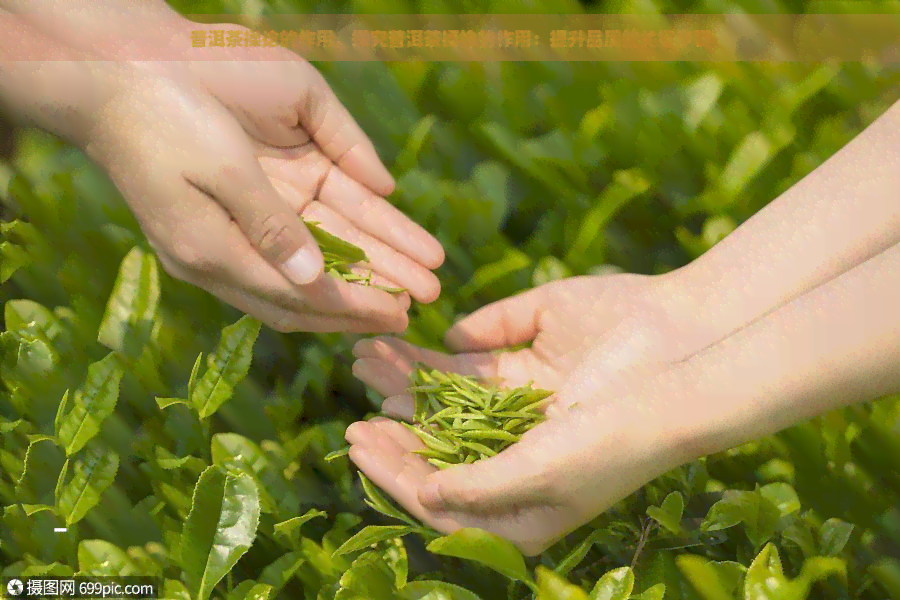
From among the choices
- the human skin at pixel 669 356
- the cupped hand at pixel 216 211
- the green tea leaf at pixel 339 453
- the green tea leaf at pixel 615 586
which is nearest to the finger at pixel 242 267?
the cupped hand at pixel 216 211

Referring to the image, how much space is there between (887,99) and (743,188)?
42cm

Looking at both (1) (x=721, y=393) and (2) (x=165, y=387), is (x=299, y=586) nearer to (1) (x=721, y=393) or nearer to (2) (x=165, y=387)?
(2) (x=165, y=387)

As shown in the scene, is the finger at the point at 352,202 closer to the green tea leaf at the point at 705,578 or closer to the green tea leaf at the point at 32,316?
the green tea leaf at the point at 32,316

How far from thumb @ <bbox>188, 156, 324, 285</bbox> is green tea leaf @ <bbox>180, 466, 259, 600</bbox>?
0.33 metres

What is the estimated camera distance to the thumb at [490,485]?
1106mm

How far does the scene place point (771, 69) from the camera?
1704mm

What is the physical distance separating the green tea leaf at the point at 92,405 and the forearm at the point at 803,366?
83cm

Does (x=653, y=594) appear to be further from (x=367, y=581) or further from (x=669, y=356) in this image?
(x=669, y=356)

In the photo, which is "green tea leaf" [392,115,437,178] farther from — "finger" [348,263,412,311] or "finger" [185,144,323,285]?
"finger" [185,144,323,285]

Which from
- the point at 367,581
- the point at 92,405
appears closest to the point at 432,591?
the point at 367,581

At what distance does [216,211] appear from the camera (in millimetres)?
1285

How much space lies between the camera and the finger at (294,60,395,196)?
1506mm

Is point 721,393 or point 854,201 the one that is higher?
point 854,201

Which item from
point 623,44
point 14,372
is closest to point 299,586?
point 14,372
